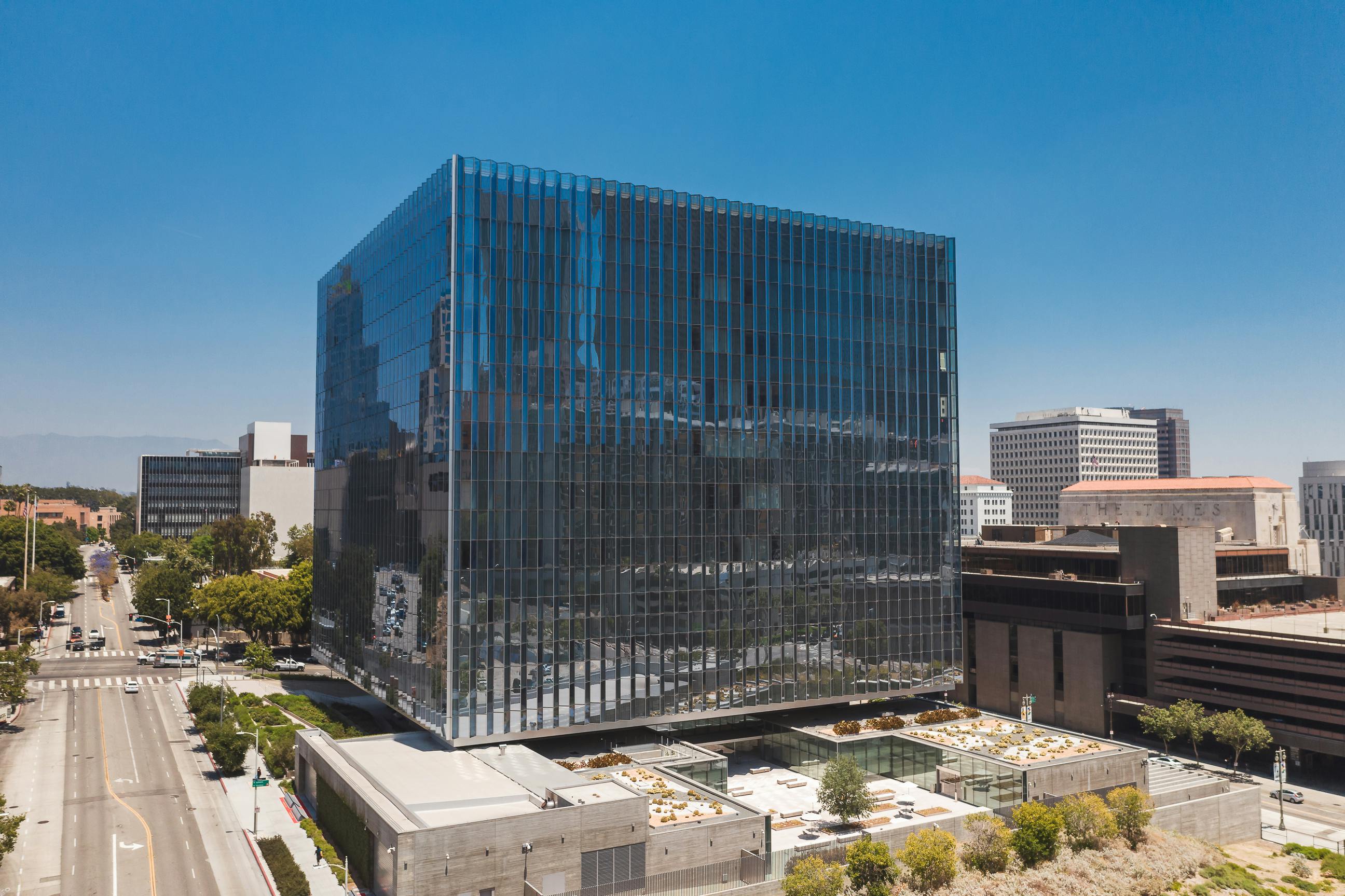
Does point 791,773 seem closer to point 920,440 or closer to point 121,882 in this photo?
point 920,440

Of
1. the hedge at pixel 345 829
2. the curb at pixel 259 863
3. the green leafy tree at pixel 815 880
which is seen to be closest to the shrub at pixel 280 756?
the hedge at pixel 345 829

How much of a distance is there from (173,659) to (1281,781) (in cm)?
12689

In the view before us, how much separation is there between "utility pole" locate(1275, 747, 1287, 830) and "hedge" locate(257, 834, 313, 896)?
7106cm

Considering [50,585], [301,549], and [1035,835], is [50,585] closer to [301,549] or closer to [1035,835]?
[301,549]

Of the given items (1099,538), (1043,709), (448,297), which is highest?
(448,297)

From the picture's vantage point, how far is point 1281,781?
7544cm

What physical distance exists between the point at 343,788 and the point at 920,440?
178 feet

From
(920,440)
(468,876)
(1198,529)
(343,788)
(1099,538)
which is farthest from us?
(1099,538)

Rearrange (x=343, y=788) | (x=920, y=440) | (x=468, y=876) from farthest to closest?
(x=920, y=440)
(x=343, y=788)
(x=468, y=876)

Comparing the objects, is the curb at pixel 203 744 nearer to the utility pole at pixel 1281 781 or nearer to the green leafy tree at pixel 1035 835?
the green leafy tree at pixel 1035 835

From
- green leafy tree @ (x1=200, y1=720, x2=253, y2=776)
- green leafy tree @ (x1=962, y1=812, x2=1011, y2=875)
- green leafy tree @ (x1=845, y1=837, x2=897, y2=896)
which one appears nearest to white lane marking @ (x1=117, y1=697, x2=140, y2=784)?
green leafy tree @ (x1=200, y1=720, x2=253, y2=776)

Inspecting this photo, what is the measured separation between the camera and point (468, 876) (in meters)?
49.4

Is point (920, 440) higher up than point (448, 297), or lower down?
lower down

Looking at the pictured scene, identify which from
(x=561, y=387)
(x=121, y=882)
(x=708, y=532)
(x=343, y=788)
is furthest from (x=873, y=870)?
(x=121, y=882)
